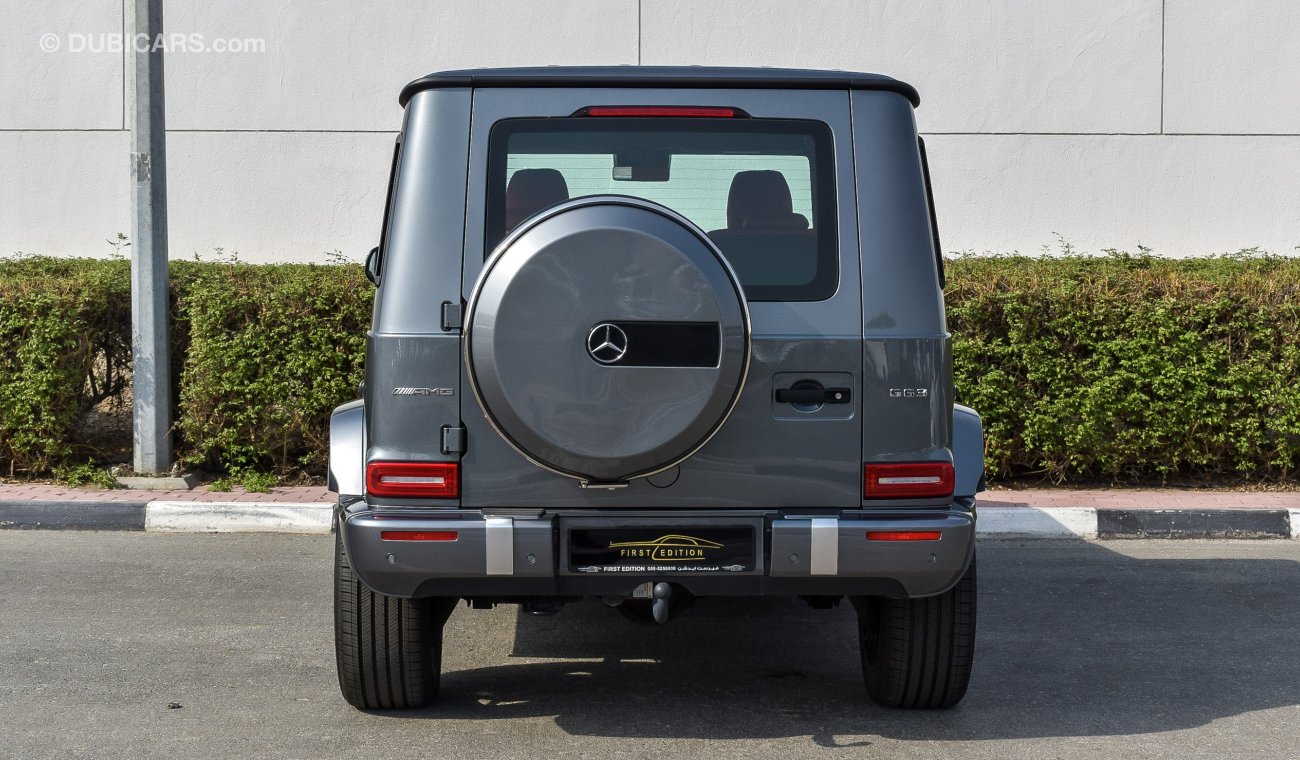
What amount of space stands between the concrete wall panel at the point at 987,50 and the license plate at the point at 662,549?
7566mm

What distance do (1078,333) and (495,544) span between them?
4.78 m

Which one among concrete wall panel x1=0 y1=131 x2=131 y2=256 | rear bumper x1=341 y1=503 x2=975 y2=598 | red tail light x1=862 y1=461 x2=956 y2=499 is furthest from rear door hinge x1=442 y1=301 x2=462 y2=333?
concrete wall panel x1=0 y1=131 x2=131 y2=256

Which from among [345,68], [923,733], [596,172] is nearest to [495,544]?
[596,172]

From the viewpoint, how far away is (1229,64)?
10695mm

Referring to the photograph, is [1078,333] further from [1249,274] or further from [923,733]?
[923,733]

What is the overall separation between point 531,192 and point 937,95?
24.9 feet

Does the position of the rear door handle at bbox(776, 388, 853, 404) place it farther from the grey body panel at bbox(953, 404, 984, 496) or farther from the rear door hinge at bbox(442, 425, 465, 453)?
the rear door hinge at bbox(442, 425, 465, 453)

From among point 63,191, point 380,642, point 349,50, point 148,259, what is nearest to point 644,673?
point 380,642

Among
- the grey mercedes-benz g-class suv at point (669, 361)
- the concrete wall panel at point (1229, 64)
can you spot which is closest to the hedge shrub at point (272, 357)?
the grey mercedes-benz g-class suv at point (669, 361)

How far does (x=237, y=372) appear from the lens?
7.59m

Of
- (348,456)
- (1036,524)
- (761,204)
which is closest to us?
(761,204)

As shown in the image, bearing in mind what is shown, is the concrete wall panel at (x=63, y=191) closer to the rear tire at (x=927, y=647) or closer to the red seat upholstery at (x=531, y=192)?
the red seat upholstery at (x=531, y=192)

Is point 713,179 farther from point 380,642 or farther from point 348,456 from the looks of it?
point 380,642

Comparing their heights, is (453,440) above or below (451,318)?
below
